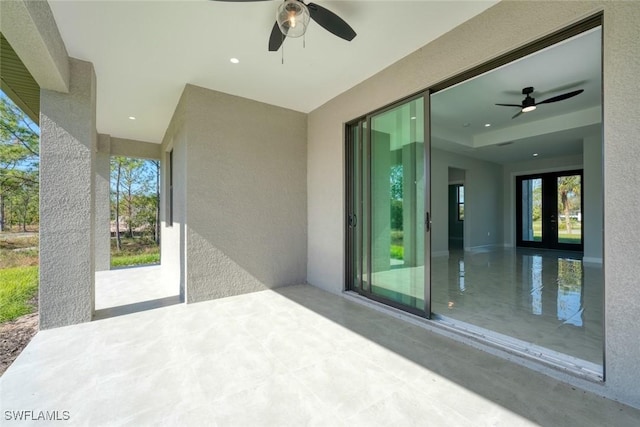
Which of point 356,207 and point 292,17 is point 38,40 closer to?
point 292,17

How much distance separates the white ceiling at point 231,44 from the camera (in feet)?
7.95

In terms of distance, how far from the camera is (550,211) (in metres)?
9.02

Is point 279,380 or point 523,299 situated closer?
point 279,380

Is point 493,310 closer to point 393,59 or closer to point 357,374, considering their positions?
point 357,374

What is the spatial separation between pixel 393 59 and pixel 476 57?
960 mm

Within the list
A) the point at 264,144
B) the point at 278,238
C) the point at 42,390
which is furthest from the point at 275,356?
the point at 264,144

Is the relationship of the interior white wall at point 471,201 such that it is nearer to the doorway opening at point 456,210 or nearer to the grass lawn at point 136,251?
the doorway opening at point 456,210

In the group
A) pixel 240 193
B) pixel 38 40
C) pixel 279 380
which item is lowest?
pixel 279 380

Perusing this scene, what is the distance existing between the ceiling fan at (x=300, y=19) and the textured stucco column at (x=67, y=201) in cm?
244

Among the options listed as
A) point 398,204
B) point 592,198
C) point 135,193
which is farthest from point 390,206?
point 135,193

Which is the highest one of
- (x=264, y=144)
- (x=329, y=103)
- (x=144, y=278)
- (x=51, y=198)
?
(x=329, y=103)

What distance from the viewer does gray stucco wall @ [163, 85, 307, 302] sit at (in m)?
3.82

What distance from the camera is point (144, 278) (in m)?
5.34

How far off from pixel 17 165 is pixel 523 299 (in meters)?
7.78
